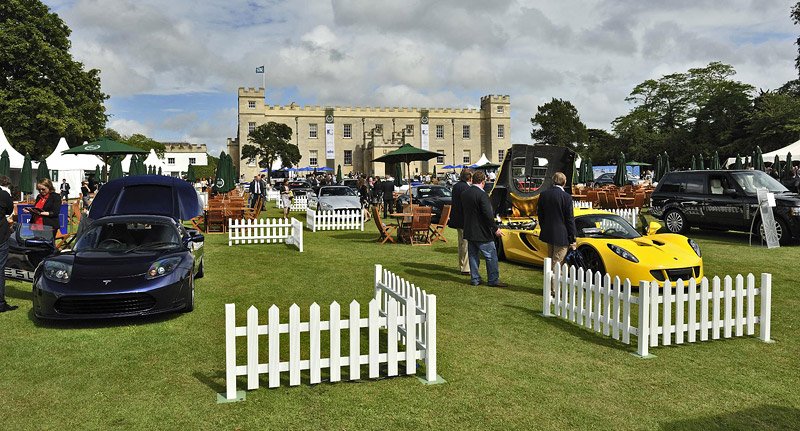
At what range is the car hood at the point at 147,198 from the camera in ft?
36.6

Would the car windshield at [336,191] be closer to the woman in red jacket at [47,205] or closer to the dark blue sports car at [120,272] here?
the woman in red jacket at [47,205]

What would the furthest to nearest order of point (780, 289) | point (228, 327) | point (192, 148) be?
point (192, 148), point (780, 289), point (228, 327)

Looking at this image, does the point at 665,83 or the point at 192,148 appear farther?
the point at 192,148

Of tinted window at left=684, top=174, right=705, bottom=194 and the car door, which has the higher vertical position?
tinted window at left=684, top=174, right=705, bottom=194

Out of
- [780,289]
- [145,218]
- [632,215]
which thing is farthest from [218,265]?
[632,215]

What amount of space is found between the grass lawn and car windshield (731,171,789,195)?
6937 millimetres

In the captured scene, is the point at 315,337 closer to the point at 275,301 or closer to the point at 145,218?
the point at 275,301

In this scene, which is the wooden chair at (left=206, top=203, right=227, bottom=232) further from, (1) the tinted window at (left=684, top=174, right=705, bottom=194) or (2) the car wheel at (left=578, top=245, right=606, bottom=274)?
(1) the tinted window at (left=684, top=174, right=705, bottom=194)

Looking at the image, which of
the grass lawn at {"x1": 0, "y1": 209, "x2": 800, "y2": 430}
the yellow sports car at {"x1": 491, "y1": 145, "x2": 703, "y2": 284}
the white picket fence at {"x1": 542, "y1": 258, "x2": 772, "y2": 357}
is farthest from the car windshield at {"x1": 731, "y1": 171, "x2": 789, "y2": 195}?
the white picket fence at {"x1": 542, "y1": 258, "x2": 772, "y2": 357}

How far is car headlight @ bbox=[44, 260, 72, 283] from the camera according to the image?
6266 mm

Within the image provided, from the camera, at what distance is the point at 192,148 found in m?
97.5

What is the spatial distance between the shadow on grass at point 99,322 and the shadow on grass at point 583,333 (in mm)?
4543

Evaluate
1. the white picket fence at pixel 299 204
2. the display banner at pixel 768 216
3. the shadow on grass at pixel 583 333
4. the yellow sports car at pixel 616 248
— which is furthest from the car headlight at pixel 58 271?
the white picket fence at pixel 299 204

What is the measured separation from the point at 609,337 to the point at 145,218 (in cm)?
637
